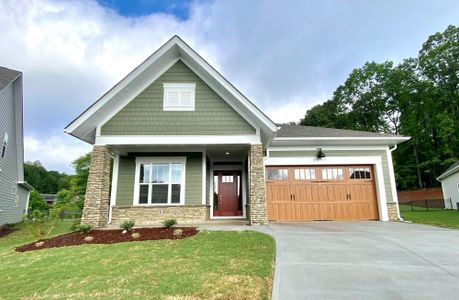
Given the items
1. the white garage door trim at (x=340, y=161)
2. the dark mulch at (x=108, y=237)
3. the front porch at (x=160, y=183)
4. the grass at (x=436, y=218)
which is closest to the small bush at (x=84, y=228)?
the dark mulch at (x=108, y=237)

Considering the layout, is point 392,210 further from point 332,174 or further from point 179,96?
point 179,96

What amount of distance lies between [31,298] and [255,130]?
754cm

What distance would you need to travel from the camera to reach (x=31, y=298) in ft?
11.3

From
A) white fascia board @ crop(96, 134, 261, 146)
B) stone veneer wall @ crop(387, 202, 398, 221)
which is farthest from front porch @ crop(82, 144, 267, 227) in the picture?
stone veneer wall @ crop(387, 202, 398, 221)

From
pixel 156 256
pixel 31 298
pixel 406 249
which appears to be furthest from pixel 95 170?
pixel 406 249

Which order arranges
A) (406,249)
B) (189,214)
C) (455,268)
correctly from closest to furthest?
(455,268) < (406,249) < (189,214)

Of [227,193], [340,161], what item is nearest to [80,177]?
[227,193]

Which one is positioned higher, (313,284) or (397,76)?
(397,76)

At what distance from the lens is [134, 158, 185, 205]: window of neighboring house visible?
10.4 metres

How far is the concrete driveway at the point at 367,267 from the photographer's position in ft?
11.4

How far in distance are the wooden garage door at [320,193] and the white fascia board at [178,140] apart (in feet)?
7.67

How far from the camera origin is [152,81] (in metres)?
9.86

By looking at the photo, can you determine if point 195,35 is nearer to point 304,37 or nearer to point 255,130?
point 304,37

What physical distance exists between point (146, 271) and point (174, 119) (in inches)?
243
